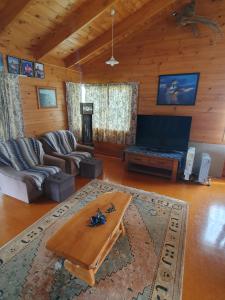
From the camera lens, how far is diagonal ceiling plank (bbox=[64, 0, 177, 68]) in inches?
123

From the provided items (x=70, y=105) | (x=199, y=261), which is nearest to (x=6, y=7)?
(x=70, y=105)

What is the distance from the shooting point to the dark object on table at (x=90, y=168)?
3.56 meters

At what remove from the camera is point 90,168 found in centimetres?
358

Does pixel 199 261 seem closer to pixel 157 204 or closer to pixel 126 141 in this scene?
pixel 157 204

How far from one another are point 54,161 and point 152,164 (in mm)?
2038

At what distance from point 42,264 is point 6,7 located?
3.36 meters

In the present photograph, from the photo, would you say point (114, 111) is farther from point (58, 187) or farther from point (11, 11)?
point (11, 11)

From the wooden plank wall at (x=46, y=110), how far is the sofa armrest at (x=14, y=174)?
41.2 inches

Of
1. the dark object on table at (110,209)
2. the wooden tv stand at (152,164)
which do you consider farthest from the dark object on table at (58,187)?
the wooden tv stand at (152,164)

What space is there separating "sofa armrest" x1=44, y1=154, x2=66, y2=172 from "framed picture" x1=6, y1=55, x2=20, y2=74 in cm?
169

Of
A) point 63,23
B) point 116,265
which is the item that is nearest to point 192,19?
point 63,23

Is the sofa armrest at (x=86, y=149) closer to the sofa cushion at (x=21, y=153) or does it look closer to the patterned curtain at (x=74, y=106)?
the patterned curtain at (x=74, y=106)

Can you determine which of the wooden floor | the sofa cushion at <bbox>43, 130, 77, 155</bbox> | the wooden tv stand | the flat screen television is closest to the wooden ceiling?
the sofa cushion at <bbox>43, 130, 77, 155</bbox>

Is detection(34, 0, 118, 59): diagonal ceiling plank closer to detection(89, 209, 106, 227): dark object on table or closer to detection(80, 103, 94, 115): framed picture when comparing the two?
detection(80, 103, 94, 115): framed picture
